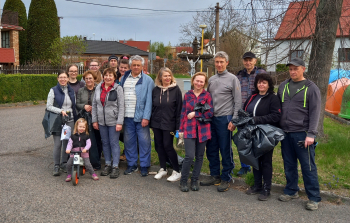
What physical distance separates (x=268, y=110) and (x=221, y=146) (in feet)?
3.18

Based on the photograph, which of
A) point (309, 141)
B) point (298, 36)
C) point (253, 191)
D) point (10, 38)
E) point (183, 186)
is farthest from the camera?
point (10, 38)

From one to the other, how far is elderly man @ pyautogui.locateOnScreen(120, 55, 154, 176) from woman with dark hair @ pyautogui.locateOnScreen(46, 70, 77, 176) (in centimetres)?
97

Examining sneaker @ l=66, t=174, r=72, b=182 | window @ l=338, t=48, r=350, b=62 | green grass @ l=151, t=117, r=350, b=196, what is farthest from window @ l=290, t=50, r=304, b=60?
sneaker @ l=66, t=174, r=72, b=182

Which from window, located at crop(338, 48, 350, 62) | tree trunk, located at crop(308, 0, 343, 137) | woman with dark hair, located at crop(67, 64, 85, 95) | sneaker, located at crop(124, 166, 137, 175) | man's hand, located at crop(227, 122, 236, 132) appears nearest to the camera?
man's hand, located at crop(227, 122, 236, 132)

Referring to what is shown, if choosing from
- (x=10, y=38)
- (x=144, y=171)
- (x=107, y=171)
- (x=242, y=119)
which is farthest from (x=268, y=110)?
(x=10, y=38)

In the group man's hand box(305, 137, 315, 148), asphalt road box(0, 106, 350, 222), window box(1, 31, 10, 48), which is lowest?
asphalt road box(0, 106, 350, 222)

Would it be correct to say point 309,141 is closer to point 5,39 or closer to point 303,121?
point 303,121

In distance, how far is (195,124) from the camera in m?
4.67

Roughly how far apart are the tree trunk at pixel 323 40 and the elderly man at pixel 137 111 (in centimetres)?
400

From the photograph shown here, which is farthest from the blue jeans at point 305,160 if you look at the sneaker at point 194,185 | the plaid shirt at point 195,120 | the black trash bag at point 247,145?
the sneaker at point 194,185

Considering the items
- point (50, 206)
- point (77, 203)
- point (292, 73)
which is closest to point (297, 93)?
point (292, 73)

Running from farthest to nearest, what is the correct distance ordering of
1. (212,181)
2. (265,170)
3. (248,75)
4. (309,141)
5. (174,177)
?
1. (174,177)
2. (248,75)
3. (212,181)
4. (265,170)
5. (309,141)

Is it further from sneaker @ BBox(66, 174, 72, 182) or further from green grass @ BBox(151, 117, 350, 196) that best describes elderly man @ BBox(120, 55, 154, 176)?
sneaker @ BBox(66, 174, 72, 182)

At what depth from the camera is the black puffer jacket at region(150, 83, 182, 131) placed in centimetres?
504
